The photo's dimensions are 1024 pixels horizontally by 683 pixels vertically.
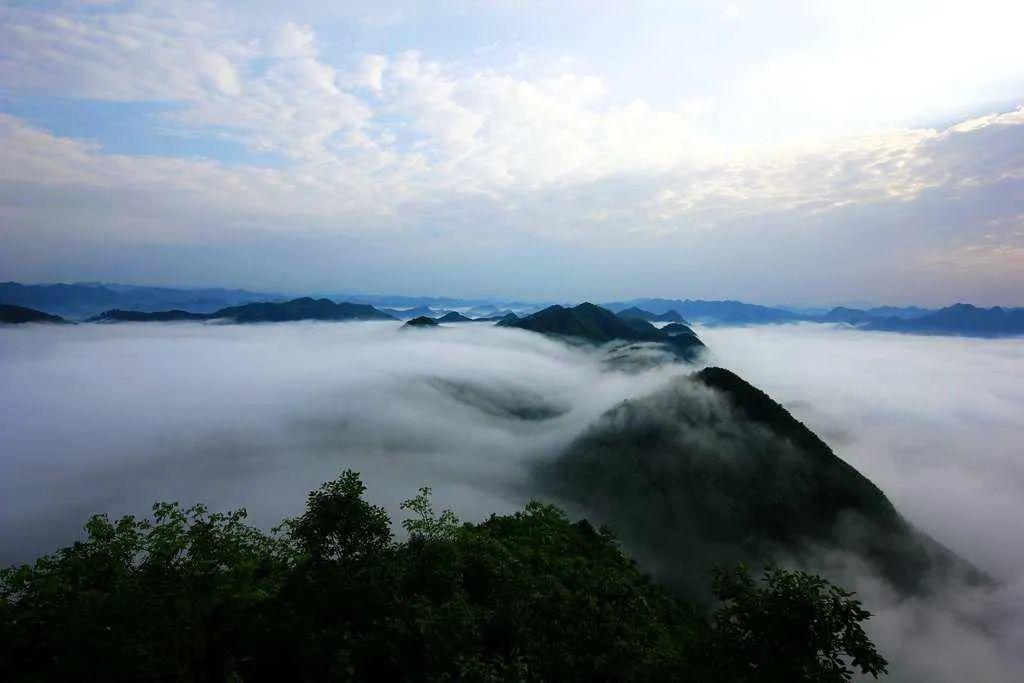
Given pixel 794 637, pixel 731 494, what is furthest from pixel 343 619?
pixel 731 494

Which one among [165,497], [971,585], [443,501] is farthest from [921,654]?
[165,497]

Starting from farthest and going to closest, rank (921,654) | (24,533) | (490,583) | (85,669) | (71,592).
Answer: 1. (24,533)
2. (921,654)
3. (490,583)
4. (71,592)
5. (85,669)

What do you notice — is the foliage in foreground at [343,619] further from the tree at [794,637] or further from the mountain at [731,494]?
the mountain at [731,494]

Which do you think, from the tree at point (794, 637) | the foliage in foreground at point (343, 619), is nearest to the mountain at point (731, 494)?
the foliage in foreground at point (343, 619)

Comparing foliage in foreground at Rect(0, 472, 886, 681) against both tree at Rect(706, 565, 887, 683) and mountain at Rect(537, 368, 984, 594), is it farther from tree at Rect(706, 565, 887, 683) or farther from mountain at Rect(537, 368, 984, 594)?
mountain at Rect(537, 368, 984, 594)

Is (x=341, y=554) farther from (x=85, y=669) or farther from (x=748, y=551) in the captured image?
(x=748, y=551)

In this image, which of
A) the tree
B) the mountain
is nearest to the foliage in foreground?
the tree

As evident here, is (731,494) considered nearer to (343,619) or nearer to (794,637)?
(794,637)
